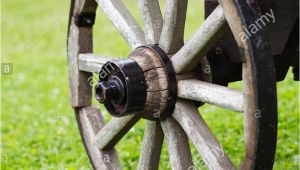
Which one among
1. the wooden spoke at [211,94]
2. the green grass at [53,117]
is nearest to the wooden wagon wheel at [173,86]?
the wooden spoke at [211,94]

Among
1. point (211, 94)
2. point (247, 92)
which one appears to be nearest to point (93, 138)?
point (211, 94)

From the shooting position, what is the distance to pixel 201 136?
2525mm

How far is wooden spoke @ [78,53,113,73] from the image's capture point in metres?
3.18

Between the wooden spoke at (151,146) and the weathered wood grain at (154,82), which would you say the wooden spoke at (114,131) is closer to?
the wooden spoke at (151,146)

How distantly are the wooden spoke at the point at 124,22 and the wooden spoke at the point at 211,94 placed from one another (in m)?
0.44

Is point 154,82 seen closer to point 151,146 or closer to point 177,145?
point 177,145

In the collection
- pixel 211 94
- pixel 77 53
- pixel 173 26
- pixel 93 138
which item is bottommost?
pixel 93 138

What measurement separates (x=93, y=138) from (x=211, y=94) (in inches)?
45.6

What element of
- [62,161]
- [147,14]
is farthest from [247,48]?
[62,161]

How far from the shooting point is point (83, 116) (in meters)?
3.54

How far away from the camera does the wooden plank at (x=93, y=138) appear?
3.33m

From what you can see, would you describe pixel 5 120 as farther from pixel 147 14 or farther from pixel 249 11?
pixel 249 11

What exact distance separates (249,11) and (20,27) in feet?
34.2

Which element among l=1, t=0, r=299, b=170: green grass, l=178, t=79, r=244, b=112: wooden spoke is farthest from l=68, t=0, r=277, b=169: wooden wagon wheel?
l=1, t=0, r=299, b=170: green grass
